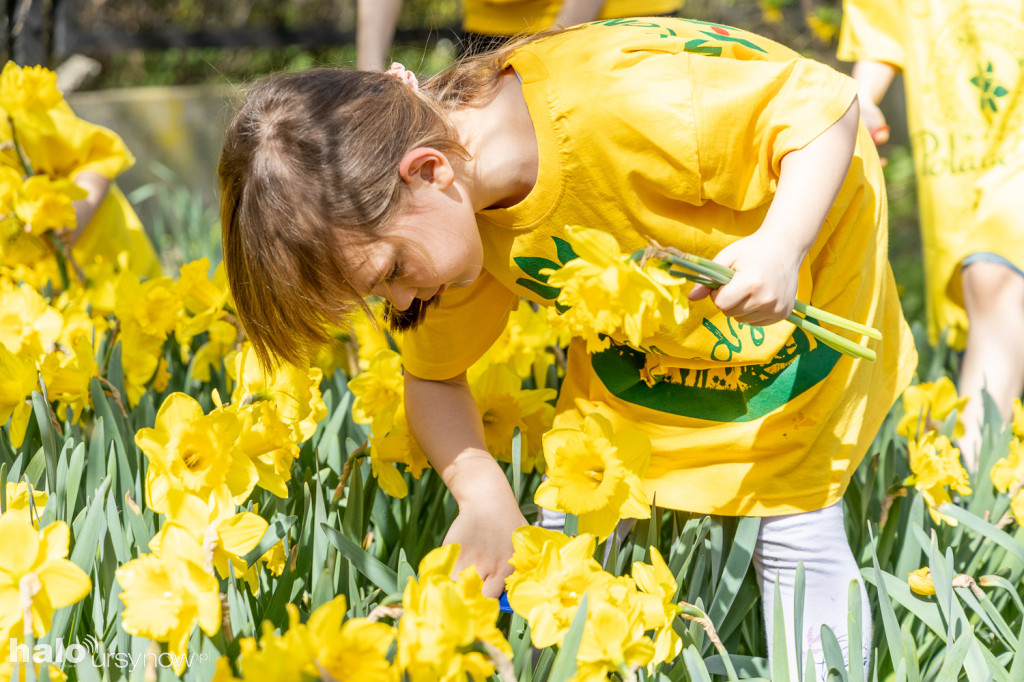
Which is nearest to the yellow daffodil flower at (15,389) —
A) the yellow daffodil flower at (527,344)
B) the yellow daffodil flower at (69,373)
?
the yellow daffodil flower at (69,373)

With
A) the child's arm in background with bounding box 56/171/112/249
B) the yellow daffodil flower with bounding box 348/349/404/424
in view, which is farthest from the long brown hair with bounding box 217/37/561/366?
the child's arm in background with bounding box 56/171/112/249

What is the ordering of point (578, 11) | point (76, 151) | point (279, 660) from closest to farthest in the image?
point (279, 660), point (578, 11), point (76, 151)

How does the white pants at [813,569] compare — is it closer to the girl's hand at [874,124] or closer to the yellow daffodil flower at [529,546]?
the yellow daffodil flower at [529,546]

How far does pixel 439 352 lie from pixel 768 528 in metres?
0.55

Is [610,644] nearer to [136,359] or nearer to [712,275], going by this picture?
[712,275]

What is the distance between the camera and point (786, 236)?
3.28 ft

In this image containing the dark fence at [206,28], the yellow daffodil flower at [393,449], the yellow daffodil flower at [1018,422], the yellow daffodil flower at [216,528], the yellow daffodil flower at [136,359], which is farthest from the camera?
the dark fence at [206,28]

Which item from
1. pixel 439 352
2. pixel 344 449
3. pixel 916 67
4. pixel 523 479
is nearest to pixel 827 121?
pixel 439 352

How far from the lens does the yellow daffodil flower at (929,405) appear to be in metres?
1.54

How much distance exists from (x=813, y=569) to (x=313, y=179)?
2.82 feet

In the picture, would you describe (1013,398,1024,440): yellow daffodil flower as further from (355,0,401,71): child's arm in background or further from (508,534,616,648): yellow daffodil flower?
(355,0,401,71): child's arm in background

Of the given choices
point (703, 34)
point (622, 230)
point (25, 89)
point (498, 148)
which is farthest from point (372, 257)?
point (25, 89)

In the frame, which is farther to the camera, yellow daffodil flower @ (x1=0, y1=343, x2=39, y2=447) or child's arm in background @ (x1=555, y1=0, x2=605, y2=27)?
child's arm in background @ (x1=555, y1=0, x2=605, y2=27)

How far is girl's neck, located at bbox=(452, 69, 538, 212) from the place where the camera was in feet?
3.95
